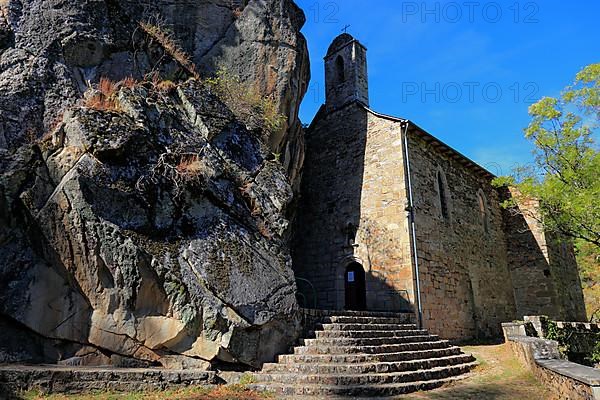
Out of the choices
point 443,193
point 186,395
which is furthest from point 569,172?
point 186,395

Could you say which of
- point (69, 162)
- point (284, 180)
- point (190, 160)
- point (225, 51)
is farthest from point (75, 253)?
point (225, 51)

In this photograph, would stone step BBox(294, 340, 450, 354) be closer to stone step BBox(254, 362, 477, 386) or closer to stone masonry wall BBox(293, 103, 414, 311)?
stone step BBox(254, 362, 477, 386)

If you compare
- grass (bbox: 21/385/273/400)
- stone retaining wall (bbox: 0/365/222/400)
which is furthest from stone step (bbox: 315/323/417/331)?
stone retaining wall (bbox: 0/365/222/400)

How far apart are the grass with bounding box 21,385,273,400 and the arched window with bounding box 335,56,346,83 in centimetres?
1231

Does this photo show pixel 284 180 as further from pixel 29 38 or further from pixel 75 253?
pixel 29 38

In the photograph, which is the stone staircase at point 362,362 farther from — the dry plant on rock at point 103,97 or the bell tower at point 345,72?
the bell tower at point 345,72

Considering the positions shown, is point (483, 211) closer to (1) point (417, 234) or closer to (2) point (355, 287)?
(1) point (417, 234)

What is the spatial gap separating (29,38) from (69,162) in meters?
3.72

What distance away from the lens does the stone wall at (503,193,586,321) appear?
17.7 m

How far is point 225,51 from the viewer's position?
1304cm

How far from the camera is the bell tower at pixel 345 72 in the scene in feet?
52.1

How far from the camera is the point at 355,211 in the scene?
14.5m

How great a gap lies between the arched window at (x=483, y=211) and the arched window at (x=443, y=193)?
3.07 m

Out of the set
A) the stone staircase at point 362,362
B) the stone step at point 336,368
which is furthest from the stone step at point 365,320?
the stone step at point 336,368
